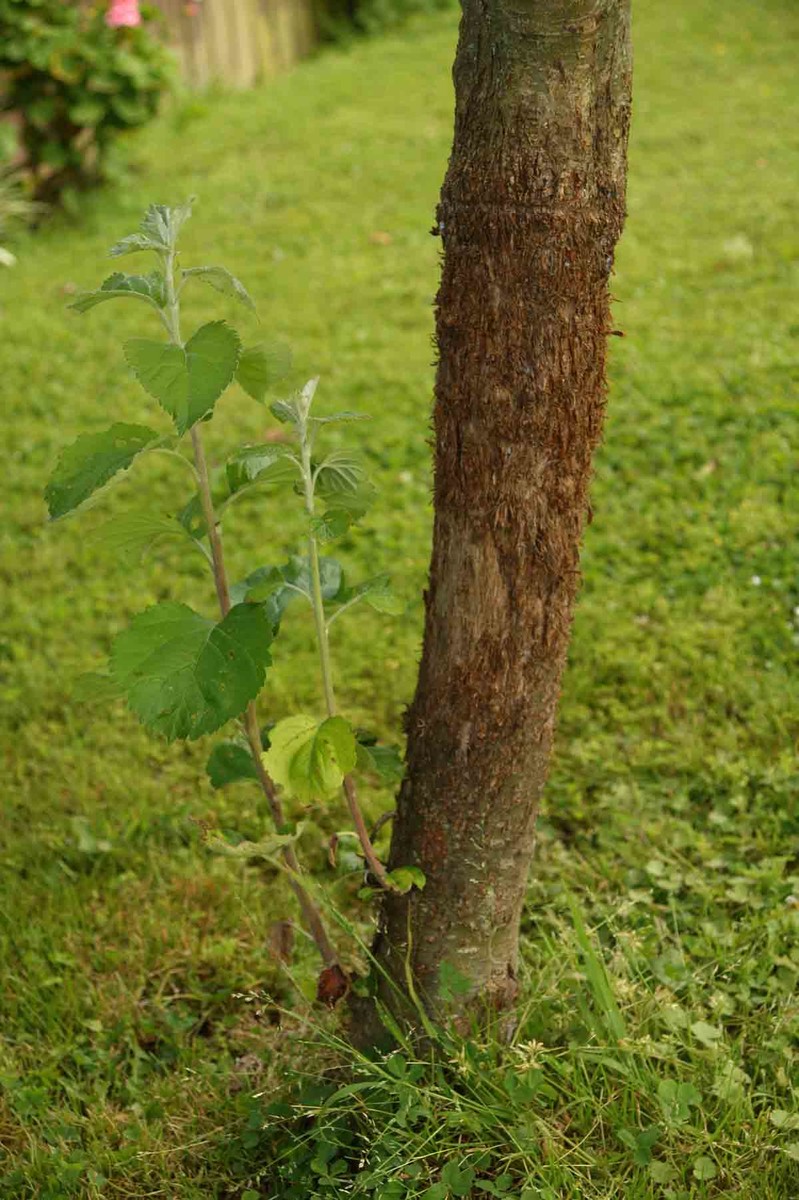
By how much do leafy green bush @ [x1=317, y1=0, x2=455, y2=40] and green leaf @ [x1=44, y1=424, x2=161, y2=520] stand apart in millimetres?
11539

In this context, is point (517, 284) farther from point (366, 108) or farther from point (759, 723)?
point (366, 108)

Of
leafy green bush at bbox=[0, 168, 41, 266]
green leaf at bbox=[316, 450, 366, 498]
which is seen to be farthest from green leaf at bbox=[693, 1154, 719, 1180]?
leafy green bush at bbox=[0, 168, 41, 266]

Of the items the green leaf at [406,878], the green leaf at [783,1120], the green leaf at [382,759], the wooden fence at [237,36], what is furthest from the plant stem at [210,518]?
the wooden fence at [237,36]

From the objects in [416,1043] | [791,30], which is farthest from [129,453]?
[791,30]

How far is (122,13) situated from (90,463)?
20.4 feet

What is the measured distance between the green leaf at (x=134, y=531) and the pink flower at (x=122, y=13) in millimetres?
6129

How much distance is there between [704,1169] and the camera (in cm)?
191

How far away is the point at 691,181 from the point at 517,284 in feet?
20.3

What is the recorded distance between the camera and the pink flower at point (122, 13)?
276 inches

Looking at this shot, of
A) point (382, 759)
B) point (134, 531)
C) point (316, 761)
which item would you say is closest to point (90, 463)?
point (134, 531)

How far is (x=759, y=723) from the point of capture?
121 inches

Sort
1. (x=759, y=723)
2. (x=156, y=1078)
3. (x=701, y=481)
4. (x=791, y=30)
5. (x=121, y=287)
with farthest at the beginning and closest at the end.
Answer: (x=791, y=30)
(x=701, y=481)
(x=759, y=723)
(x=156, y=1078)
(x=121, y=287)

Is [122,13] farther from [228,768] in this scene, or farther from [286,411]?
[228,768]

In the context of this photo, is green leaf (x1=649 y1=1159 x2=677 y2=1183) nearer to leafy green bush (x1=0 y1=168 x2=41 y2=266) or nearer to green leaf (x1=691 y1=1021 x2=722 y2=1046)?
green leaf (x1=691 y1=1021 x2=722 y2=1046)
